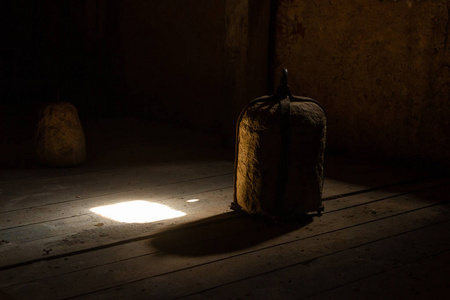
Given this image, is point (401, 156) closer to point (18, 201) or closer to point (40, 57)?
point (18, 201)

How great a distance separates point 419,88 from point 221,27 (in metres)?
2.45

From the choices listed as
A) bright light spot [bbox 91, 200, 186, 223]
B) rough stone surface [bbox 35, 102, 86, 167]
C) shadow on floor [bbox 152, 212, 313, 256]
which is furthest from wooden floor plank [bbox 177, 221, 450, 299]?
rough stone surface [bbox 35, 102, 86, 167]

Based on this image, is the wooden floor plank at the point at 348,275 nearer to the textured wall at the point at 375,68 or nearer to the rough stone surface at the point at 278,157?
the rough stone surface at the point at 278,157

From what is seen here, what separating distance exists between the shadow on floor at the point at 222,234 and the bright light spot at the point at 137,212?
0.78 ft

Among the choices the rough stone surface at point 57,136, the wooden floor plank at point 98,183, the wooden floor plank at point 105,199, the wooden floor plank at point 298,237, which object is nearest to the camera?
the wooden floor plank at point 298,237

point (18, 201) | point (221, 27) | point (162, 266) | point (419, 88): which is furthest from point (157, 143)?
point (162, 266)

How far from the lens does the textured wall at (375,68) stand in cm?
441

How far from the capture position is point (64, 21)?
7703 mm

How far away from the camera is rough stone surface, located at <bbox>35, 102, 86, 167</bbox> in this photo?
4.61 m

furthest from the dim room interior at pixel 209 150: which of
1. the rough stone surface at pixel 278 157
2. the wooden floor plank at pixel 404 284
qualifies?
the rough stone surface at pixel 278 157

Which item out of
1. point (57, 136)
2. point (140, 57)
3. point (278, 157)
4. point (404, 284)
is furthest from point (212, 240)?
point (140, 57)

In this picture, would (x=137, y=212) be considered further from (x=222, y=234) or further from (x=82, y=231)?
(x=222, y=234)

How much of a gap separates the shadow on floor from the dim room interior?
0.05 ft

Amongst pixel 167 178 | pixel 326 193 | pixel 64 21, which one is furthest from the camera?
pixel 64 21
